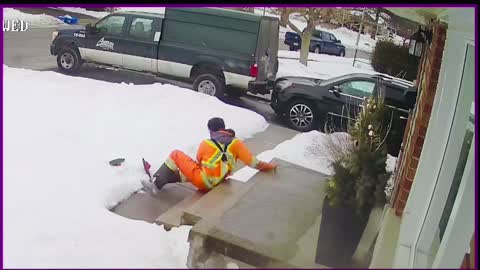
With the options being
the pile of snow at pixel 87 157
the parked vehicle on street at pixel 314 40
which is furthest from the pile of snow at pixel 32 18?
the parked vehicle on street at pixel 314 40

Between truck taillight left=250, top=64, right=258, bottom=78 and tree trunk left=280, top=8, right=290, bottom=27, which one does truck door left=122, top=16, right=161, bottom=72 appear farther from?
tree trunk left=280, top=8, right=290, bottom=27

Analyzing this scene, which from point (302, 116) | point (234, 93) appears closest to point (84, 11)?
point (234, 93)

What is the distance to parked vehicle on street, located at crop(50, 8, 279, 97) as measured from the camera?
97.3 inches

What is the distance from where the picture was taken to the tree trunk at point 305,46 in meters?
2.10

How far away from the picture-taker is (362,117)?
11.1ft

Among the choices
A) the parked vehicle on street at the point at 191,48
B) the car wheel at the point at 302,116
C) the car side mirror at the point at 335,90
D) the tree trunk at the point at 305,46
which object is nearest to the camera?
the tree trunk at the point at 305,46

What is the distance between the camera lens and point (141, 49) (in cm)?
286

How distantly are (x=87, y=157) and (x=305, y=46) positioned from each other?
1.83 meters

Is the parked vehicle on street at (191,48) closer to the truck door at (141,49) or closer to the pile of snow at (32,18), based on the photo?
the truck door at (141,49)

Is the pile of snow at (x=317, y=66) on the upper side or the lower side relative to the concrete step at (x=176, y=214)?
upper

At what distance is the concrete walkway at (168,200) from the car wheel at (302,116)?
664 millimetres

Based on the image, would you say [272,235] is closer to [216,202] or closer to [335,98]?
[216,202]

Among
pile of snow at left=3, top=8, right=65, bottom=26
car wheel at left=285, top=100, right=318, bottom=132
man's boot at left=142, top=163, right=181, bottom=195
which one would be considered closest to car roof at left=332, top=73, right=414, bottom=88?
car wheel at left=285, top=100, right=318, bottom=132

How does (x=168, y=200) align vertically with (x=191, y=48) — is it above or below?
below
